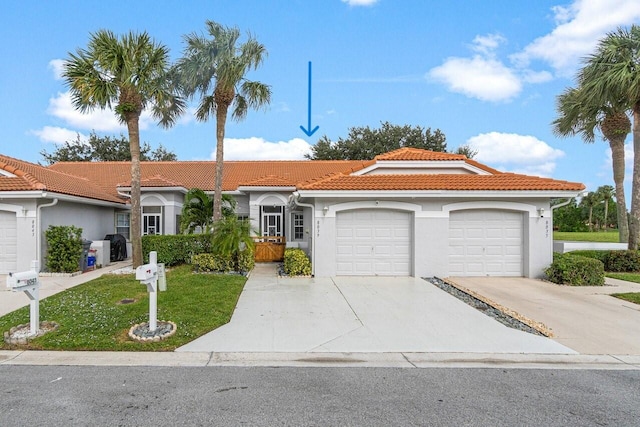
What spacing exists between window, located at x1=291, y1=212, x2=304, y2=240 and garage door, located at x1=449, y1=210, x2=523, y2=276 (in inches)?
309

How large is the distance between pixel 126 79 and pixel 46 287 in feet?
22.9

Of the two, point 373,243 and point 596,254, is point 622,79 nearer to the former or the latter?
point 596,254

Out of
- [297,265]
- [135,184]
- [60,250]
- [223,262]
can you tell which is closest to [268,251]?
[223,262]

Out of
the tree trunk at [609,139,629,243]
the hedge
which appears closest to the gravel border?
the hedge

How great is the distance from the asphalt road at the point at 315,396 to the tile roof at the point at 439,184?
7397mm

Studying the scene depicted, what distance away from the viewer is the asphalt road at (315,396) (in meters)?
3.67

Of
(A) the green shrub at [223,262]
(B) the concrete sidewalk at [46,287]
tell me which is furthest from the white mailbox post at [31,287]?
(A) the green shrub at [223,262]

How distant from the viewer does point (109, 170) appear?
23.0m

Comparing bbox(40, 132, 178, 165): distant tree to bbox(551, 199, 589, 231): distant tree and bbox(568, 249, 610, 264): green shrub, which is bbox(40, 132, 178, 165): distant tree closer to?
bbox(568, 249, 610, 264): green shrub

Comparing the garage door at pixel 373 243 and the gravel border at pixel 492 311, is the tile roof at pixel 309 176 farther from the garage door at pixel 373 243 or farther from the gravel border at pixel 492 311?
the gravel border at pixel 492 311

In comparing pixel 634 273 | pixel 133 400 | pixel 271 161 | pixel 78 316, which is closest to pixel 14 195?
pixel 78 316

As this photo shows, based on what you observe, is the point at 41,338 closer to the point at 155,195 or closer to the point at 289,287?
the point at 289,287

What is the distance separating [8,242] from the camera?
1226 centimetres

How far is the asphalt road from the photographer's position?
145 inches
